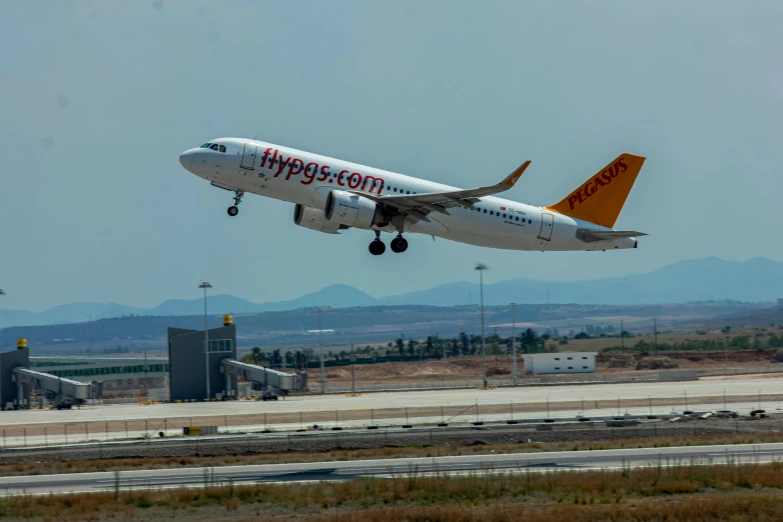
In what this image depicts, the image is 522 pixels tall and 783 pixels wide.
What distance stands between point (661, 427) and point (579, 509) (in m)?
29.1

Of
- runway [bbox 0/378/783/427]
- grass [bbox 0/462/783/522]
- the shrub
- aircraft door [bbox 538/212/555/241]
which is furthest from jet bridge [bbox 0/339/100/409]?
the shrub

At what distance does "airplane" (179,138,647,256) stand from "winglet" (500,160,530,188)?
5 cm

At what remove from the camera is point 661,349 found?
568 feet

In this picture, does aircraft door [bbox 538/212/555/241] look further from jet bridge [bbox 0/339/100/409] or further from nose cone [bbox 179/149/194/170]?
jet bridge [bbox 0/339/100/409]

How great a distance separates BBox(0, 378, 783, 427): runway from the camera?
2992 inches

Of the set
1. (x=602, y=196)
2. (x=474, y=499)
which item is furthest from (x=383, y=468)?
(x=602, y=196)

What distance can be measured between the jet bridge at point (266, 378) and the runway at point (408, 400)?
4.99ft

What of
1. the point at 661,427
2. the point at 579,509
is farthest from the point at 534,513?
the point at 661,427

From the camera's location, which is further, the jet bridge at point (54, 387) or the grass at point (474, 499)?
the jet bridge at point (54, 387)

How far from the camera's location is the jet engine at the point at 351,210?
4841 centimetres

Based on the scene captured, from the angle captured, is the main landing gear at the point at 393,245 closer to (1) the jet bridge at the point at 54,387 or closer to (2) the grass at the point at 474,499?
(2) the grass at the point at 474,499

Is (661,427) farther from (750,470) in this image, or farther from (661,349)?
(661,349)

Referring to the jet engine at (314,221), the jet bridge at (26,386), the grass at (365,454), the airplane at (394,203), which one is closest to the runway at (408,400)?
the jet bridge at (26,386)

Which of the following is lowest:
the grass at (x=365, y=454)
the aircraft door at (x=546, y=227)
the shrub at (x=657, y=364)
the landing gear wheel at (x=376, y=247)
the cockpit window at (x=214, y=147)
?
the shrub at (x=657, y=364)
